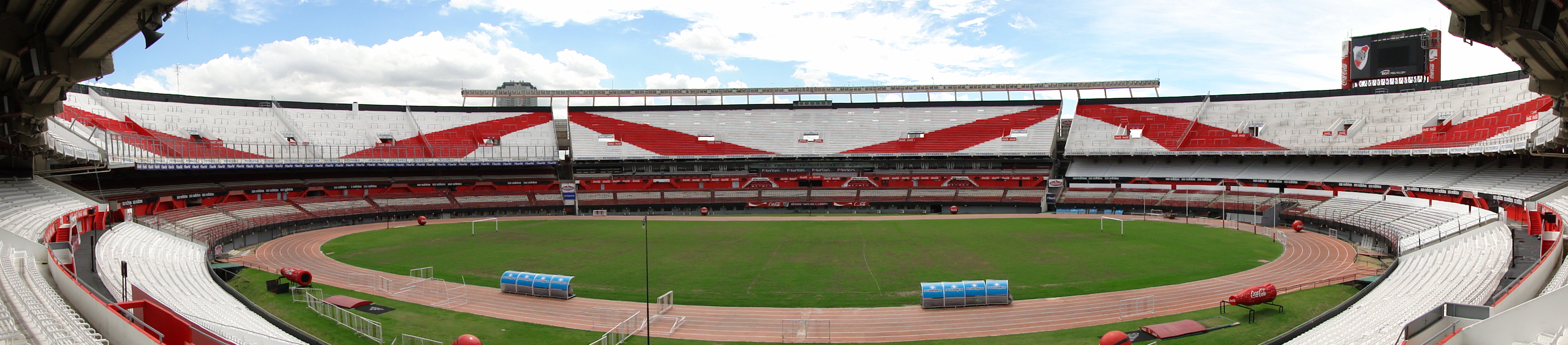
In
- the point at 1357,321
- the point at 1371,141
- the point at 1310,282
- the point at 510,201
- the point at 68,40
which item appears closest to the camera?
the point at 68,40

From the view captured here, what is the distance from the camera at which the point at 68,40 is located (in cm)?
1142

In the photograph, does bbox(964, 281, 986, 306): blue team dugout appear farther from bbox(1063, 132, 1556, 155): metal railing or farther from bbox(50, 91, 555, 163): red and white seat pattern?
bbox(50, 91, 555, 163): red and white seat pattern

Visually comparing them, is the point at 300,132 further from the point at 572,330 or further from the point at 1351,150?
the point at 1351,150

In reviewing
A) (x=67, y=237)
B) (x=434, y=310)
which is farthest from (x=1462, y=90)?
(x=67, y=237)

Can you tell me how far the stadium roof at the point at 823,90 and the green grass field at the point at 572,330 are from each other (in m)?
44.7

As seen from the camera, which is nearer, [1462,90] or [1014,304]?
[1014,304]

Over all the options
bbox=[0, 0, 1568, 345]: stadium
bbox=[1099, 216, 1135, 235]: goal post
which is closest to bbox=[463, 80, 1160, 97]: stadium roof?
bbox=[0, 0, 1568, 345]: stadium

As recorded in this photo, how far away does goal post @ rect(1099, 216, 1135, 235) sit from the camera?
3816 centimetres

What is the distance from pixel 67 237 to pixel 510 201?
115 ft

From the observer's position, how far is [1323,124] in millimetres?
52125

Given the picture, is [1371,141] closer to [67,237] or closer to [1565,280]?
[1565,280]

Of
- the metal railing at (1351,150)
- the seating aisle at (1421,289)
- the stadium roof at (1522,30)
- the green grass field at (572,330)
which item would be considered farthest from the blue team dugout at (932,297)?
the metal railing at (1351,150)

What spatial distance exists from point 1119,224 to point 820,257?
2227 cm

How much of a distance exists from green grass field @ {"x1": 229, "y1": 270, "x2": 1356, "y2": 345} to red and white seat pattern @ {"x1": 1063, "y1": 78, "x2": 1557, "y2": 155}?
64.6 ft
